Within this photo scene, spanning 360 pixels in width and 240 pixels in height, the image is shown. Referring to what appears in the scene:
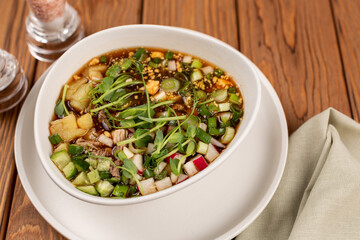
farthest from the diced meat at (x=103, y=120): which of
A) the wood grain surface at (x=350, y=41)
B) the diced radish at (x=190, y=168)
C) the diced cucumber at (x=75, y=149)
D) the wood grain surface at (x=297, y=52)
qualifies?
the wood grain surface at (x=350, y=41)

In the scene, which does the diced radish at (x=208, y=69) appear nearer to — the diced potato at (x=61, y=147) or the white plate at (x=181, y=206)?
the white plate at (x=181, y=206)

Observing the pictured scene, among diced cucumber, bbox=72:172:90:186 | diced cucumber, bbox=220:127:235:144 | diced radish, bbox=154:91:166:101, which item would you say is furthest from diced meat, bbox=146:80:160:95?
diced cucumber, bbox=72:172:90:186

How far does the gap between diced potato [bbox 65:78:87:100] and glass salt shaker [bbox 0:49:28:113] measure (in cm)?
32

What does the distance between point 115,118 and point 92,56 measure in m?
0.34

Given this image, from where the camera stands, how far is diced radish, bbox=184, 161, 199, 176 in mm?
1795

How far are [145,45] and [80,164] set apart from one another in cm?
65

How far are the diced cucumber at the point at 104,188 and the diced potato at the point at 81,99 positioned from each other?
0.36 metres

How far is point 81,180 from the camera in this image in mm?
1771

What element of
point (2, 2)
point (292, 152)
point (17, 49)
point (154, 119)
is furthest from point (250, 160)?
point (2, 2)

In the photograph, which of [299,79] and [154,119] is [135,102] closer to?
[154,119]

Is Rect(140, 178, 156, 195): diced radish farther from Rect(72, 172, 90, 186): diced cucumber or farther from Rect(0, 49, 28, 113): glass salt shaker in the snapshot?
Rect(0, 49, 28, 113): glass salt shaker

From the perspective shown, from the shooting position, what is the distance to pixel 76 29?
7.63ft

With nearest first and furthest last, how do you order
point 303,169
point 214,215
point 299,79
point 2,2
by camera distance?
point 214,215, point 303,169, point 299,79, point 2,2

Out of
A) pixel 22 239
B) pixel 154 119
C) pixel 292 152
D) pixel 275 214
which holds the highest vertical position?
pixel 154 119
